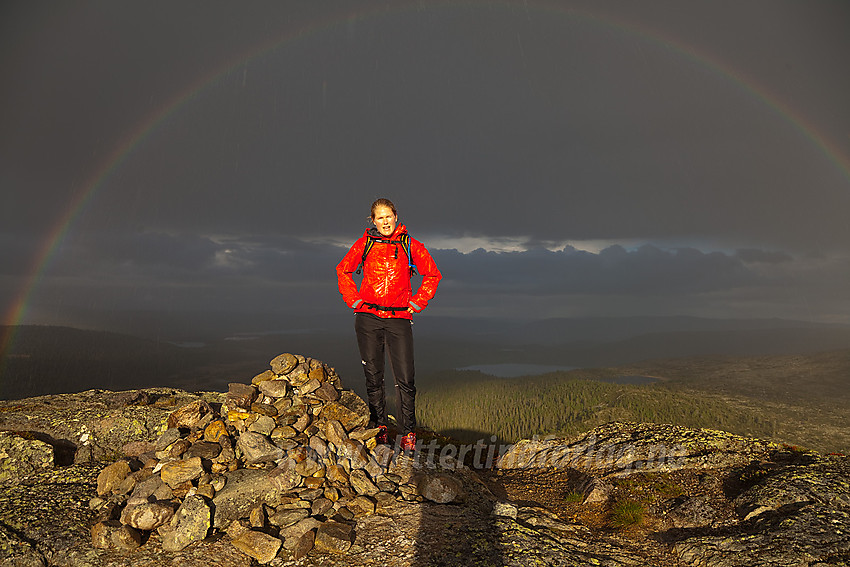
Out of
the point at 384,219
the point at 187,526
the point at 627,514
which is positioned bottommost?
the point at 627,514

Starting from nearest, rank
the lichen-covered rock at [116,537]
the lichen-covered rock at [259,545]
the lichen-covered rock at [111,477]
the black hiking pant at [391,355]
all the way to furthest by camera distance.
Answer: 1. the lichen-covered rock at [259,545]
2. the lichen-covered rock at [116,537]
3. the lichen-covered rock at [111,477]
4. the black hiking pant at [391,355]

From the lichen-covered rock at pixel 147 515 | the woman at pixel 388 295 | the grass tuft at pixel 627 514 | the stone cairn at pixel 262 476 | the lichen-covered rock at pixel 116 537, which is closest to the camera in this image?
the lichen-covered rock at pixel 116 537

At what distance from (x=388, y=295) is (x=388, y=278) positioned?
0.47m

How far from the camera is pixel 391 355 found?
12.6 m

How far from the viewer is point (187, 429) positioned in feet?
39.6

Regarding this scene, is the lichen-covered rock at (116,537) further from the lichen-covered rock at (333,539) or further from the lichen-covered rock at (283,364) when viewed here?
the lichen-covered rock at (283,364)

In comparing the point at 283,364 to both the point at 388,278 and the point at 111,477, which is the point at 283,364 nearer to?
the point at 388,278

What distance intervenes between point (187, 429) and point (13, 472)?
442 cm

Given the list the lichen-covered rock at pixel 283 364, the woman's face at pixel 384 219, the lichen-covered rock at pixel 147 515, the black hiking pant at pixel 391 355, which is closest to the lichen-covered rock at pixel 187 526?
the lichen-covered rock at pixel 147 515

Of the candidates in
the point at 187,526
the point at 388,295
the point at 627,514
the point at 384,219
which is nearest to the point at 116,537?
the point at 187,526

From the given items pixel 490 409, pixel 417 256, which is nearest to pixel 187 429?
pixel 417 256

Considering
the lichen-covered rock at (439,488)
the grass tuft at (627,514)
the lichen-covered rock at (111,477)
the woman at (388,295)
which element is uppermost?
the woman at (388,295)

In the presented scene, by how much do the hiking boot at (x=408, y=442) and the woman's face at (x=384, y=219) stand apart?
5.92 metres

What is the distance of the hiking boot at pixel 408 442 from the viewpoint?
1287 centimetres
